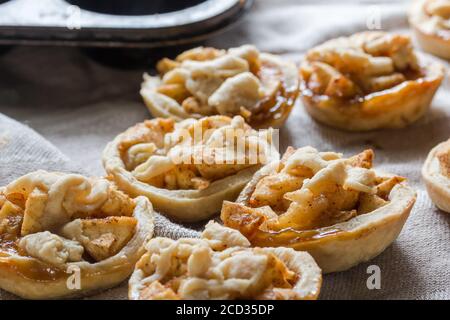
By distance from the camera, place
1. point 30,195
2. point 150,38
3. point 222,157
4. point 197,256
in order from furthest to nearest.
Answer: point 150,38 → point 222,157 → point 30,195 → point 197,256

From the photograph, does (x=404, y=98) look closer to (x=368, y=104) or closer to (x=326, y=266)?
(x=368, y=104)

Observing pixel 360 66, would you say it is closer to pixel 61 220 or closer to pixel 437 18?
pixel 437 18

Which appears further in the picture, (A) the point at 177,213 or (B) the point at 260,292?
(A) the point at 177,213

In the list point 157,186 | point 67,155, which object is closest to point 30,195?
point 157,186

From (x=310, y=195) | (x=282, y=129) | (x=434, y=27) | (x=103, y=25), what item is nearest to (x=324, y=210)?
(x=310, y=195)

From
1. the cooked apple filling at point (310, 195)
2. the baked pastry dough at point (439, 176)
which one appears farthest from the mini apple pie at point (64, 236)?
the baked pastry dough at point (439, 176)
